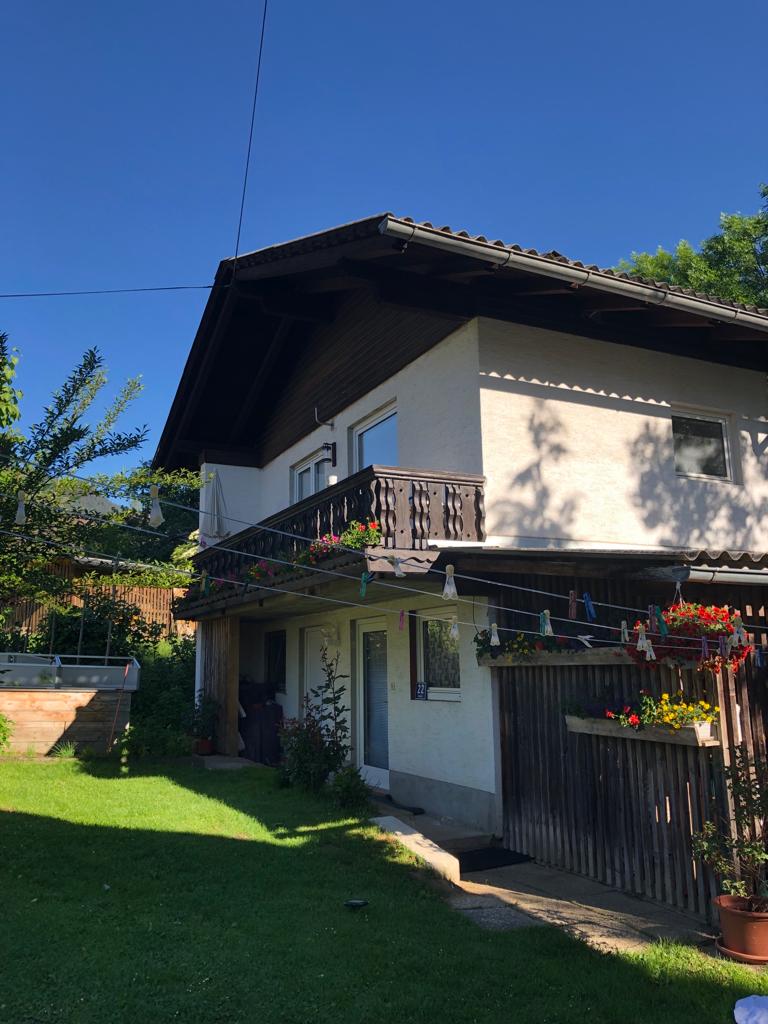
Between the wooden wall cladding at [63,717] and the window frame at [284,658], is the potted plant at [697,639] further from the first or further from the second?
the window frame at [284,658]

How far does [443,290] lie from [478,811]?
20.1ft

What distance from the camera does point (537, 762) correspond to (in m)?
8.03

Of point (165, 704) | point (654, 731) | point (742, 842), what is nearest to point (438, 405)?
point (654, 731)

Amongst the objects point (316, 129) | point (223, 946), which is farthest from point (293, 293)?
point (223, 946)

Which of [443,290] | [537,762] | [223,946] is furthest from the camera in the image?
[443,290]

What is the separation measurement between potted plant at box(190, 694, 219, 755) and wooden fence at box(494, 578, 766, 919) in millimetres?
7518

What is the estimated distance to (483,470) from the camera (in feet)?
30.6

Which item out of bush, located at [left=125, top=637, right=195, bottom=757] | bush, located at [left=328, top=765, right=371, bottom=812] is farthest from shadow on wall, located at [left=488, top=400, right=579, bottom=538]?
bush, located at [left=125, top=637, right=195, bottom=757]

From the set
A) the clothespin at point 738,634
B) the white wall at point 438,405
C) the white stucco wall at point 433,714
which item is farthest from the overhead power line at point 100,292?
the clothespin at point 738,634

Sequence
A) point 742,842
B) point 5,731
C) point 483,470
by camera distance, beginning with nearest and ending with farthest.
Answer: point 742,842 → point 483,470 → point 5,731

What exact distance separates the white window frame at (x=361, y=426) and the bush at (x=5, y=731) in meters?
6.33

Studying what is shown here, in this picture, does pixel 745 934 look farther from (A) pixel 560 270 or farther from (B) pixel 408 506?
(A) pixel 560 270

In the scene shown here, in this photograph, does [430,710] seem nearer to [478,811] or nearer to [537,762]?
[478,811]

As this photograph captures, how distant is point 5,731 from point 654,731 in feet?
31.0
